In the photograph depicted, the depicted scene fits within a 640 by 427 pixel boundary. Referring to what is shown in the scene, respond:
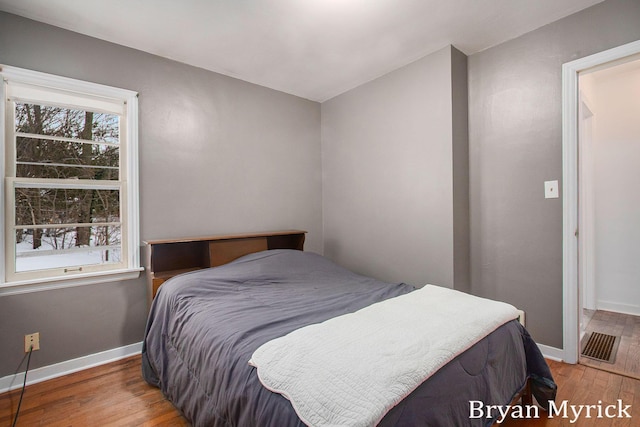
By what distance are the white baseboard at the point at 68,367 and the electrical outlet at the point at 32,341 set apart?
0.15 metres

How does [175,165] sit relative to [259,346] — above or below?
above

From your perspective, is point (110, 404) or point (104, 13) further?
point (104, 13)

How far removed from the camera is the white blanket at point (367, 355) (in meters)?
0.90

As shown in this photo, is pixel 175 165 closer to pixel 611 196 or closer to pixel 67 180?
pixel 67 180

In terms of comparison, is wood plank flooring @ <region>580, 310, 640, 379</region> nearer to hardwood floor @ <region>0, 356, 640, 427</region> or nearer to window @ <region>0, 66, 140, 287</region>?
hardwood floor @ <region>0, 356, 640, 427</region>

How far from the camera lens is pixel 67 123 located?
2.26 m

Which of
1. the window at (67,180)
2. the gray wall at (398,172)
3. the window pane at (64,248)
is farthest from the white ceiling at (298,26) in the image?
the window pane at (64,248)

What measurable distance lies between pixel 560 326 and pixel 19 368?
3788 mm

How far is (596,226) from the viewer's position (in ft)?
11.0

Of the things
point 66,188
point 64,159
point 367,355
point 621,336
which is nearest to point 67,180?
point 66,188

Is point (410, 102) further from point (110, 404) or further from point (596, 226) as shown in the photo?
point (110, 404)

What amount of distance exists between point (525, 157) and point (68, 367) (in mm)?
3754

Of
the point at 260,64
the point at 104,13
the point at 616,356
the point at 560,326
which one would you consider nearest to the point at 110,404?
the point at 104,13

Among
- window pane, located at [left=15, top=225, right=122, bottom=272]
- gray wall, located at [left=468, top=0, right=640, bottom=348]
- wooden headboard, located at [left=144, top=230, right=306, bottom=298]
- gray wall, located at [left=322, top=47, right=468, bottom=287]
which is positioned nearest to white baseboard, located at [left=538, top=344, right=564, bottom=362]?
gray wall, located at [left=468, top=0, right=640, bottom=348]
